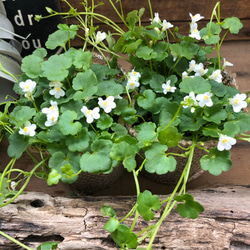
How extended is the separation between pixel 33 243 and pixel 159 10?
1.08 meters

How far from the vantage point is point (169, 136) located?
0.70m

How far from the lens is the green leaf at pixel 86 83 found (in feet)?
2.53

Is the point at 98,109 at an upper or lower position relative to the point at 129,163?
upper

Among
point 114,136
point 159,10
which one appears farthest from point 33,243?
point 159,10

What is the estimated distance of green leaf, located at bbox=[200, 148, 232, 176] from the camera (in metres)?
0.71

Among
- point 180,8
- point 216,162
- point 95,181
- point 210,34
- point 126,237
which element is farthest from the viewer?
point 180,8

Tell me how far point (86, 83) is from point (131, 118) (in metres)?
0.15

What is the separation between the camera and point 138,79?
2.92 ft

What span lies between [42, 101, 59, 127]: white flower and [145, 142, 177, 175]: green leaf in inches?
9.9

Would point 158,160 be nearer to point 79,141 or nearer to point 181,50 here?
point 79,141

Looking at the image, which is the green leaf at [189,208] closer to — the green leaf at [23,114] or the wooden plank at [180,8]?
the green leaf at [23,114]

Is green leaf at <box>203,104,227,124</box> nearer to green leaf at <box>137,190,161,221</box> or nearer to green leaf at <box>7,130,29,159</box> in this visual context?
green leaf at <box>137,190,161,221</box>

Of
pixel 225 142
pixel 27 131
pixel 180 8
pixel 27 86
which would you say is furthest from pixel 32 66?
pixel 180 8

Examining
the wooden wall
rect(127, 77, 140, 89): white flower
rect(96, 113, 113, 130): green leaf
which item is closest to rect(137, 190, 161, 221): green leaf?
rect(96, 113, 113, 130): green leaf
